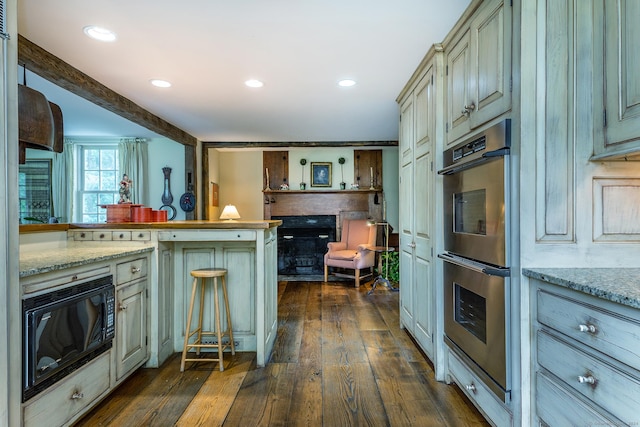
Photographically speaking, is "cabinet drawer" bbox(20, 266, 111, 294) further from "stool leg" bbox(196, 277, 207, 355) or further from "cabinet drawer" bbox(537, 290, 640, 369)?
"cabinet drawer" bbox(537, 290, 640, 369)

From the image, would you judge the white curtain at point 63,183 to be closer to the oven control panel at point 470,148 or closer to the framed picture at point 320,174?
the framed picture at point 320,174

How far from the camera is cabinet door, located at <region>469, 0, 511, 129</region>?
1.61 m

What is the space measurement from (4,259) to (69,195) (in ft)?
17.3

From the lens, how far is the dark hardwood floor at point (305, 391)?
1.94 m

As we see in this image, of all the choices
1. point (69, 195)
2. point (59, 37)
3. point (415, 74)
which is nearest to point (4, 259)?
point (59, 37)

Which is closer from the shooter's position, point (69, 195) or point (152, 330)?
point (152, 330)

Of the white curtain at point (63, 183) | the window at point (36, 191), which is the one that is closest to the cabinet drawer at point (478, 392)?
the white curtain at point (63, 183)

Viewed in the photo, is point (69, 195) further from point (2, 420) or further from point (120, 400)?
point (2, 420)

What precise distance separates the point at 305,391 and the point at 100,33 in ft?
8.51

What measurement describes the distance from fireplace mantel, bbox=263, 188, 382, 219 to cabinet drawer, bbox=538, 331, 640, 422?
203 inches

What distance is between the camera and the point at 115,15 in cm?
→ 209

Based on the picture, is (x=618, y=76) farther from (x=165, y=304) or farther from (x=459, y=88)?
(x=165, y=304)

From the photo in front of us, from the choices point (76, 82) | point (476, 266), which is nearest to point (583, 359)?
point (476, 266)

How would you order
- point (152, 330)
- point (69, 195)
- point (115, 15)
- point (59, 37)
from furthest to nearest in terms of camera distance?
point (69, 195) < point (152, 330) < point (59, 37) < point (115, 15)
